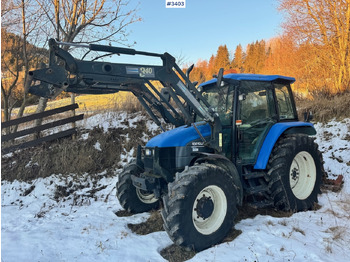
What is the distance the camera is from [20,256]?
9.98 ft

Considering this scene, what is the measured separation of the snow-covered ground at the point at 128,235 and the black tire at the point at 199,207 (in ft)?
0.68

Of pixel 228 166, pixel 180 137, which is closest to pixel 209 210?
pixel 228 166

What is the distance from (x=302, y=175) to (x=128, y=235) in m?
3.44

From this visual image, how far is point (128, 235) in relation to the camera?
3.71 metres

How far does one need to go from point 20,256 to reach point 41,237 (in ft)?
1.87

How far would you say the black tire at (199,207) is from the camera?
3154 millimetres

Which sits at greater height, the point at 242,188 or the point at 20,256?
the point at 242,188

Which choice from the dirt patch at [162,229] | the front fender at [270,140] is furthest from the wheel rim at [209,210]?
the front fender at [270,140]

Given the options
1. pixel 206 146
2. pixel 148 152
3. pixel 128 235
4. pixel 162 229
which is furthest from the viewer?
pixel 148 152

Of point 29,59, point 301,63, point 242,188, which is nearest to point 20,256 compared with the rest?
point 242,188

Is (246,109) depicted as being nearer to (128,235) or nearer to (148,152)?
(148,152)

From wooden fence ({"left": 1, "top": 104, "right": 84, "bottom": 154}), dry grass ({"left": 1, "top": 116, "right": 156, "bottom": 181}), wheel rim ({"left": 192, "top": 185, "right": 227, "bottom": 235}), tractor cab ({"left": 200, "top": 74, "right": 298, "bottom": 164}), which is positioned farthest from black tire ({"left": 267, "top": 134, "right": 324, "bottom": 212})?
wooden fence ({"left": 1, "top": 104, "right": 84, "bottom": 154})

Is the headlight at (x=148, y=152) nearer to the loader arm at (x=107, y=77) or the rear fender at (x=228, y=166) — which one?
the rear fender at (x=228, y=166)

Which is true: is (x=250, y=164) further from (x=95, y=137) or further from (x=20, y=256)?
(x=95, y=137)
